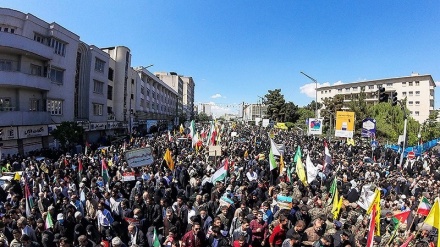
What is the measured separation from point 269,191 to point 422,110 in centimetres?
7962

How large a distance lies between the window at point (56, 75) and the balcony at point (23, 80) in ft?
5.95

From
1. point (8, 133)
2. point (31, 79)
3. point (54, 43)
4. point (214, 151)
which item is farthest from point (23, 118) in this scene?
point (214, 151)

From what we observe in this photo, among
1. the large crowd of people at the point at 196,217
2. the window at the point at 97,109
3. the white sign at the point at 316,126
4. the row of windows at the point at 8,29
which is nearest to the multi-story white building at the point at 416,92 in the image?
the white sign at the point at 316,126

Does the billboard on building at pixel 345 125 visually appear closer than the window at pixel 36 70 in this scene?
Yes

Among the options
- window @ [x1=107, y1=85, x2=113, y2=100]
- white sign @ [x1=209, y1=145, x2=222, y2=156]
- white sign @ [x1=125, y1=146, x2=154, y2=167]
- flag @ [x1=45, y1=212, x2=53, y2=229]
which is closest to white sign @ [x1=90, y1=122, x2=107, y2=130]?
window @ [x1=107, y1=85, x2=113, y2=100]

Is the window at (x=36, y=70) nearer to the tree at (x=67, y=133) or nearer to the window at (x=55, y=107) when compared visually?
the window at (x=55, y=107)

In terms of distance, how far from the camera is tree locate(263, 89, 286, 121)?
77.1 meters

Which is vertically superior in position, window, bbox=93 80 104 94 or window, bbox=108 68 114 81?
window, bbox=108 68 114 81

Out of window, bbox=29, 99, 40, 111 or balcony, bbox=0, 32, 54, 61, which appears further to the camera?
window, bbox=29, 99, 40, 111

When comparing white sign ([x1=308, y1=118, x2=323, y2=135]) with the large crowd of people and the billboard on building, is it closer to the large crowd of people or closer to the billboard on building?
the billboard on building

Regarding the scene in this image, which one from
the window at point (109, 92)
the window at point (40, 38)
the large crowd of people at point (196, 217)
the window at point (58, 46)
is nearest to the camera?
the large crowd of people at point (196, 217)

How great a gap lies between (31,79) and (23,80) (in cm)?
79

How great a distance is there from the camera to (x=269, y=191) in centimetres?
1014

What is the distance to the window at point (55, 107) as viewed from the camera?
2814cm
